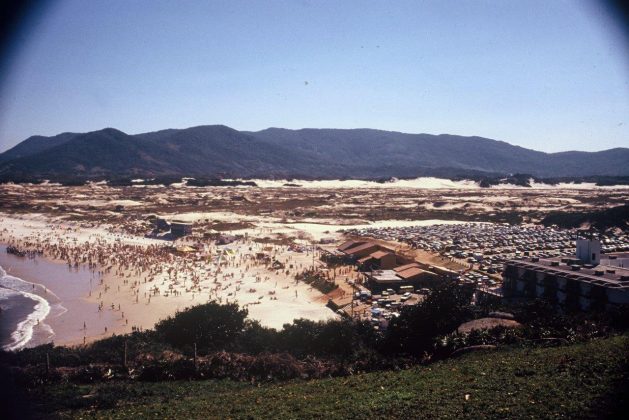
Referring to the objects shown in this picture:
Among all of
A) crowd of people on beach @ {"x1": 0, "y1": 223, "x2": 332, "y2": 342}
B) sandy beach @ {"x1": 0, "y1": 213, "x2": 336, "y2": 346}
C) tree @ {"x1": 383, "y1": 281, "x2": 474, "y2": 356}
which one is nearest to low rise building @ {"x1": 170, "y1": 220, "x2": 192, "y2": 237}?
sandy beach @ {"x1": 0, "y1": 213, "x2": 336, "y2": 346}

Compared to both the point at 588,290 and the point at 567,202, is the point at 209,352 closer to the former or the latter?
the point at 588,290

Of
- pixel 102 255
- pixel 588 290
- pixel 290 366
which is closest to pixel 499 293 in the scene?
pixel 588 290

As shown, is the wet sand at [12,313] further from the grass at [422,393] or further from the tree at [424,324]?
the tree at [424,324]

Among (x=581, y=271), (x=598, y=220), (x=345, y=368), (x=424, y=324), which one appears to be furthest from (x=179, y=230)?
(x=598, y=220)

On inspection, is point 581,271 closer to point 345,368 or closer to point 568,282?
point 568,282

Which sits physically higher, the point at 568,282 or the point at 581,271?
the point at 581,271

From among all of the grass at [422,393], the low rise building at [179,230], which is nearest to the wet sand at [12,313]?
the grass at [422,393]
